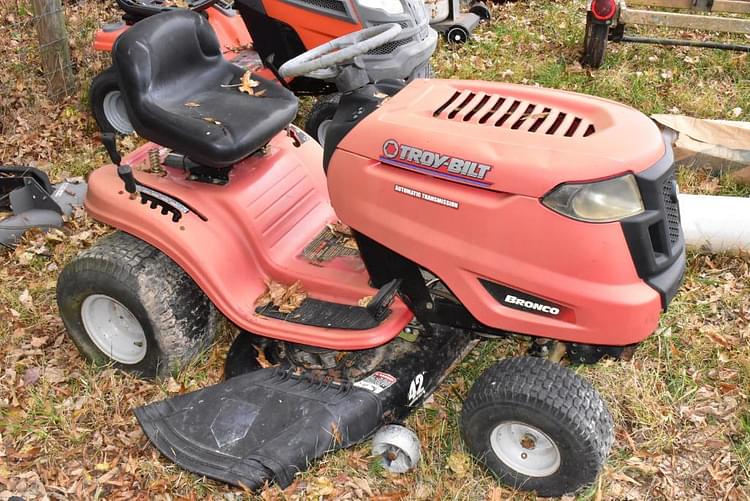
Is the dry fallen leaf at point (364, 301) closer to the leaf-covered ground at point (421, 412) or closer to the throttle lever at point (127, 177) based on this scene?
the leaf-covered ground at point (421, 412)

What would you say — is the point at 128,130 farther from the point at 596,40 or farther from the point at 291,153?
the point at 596,40

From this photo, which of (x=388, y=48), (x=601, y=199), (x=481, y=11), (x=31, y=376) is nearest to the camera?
(x=601, y=199)

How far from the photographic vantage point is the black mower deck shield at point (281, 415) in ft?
8.30

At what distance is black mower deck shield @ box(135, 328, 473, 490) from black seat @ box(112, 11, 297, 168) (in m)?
0.90

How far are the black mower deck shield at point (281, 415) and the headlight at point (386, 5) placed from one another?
2470 millimetres

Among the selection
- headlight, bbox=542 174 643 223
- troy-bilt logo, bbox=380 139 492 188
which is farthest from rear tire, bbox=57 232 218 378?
headlight, bbox=542 174 643 223

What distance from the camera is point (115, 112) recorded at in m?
5.20

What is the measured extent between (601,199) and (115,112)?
4.01m

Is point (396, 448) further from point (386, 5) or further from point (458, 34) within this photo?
point (458, 34)

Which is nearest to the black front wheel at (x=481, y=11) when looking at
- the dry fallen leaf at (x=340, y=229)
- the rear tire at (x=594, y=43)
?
the rear tire at (x=594, y=43)

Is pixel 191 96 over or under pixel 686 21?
over

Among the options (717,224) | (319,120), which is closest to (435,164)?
(717,224)

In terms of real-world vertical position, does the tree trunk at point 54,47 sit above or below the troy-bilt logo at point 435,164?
below

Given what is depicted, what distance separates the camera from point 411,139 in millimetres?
2344
